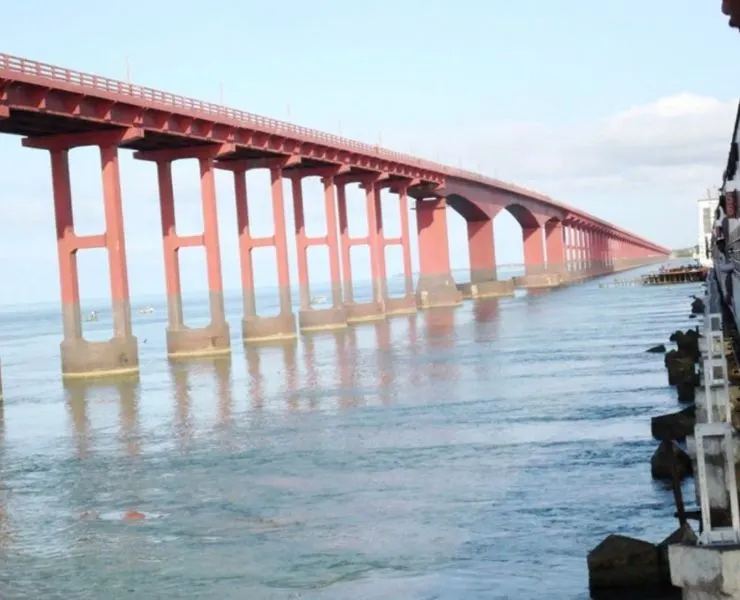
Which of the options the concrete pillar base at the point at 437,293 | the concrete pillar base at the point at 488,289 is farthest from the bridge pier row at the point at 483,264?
the concrete pillar base at the point at 437,293

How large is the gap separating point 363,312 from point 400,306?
9939 millimetres

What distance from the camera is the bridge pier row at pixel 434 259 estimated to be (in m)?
127

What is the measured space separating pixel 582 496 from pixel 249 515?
5.34m

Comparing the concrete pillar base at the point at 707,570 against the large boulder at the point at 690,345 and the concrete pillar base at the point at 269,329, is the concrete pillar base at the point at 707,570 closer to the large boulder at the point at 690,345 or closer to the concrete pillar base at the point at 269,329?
the large boulder at the point at 690,345

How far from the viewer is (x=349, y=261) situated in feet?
342

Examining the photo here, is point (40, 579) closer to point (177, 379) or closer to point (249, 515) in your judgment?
point (249, 515)

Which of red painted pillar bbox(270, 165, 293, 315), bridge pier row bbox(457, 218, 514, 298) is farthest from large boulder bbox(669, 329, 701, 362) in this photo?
bridge pier row bbox(457, 218, 514, 298)

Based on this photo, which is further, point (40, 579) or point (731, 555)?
point (40, 579)

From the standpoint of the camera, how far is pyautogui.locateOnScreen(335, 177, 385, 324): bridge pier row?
10256 centimetres

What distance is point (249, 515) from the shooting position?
22.9 metres

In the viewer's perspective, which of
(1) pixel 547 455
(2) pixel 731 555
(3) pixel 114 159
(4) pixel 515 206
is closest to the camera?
(2) pixel 731 555

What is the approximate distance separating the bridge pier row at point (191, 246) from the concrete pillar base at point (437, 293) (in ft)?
175

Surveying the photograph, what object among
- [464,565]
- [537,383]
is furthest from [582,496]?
[537,383]

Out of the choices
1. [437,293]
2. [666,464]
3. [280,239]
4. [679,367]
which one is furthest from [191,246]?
[437,293]
